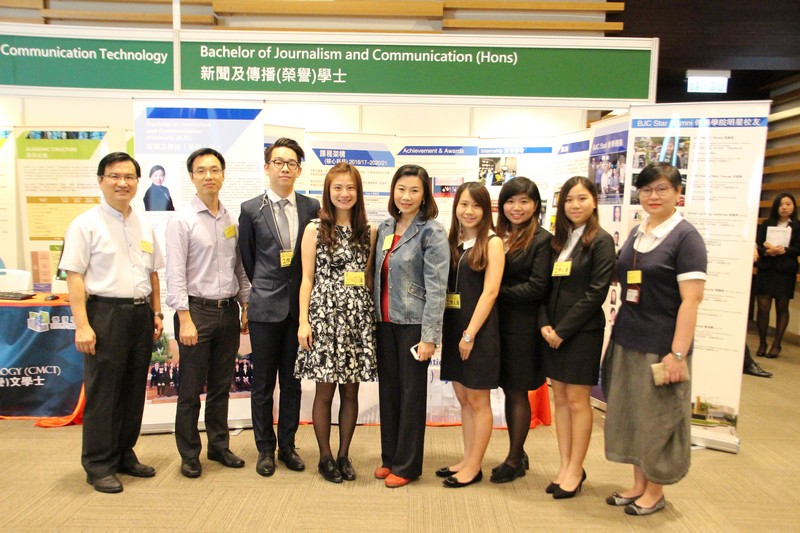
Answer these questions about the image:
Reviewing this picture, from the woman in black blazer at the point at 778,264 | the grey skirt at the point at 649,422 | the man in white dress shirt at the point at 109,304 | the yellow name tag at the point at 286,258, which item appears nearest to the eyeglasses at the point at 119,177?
the man in white dress shirt at the point at 109,304

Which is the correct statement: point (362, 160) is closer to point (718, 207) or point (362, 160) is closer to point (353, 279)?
point (353, 279)

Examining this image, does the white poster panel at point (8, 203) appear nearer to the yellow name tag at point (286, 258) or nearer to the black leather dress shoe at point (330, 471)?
the yellow name tag at point (286, 258)

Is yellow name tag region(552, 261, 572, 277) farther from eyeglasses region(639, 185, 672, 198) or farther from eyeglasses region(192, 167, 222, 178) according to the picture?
eyeglasses region(192, 167, 222, 178)

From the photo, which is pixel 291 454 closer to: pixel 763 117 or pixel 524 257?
pixel 524 257

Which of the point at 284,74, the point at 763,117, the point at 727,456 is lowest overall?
the point at 727,456

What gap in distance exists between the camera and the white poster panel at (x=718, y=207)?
10.4 ft

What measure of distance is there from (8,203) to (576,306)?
17.8ft

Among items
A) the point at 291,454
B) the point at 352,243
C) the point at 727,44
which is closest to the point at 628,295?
the point at 352,243

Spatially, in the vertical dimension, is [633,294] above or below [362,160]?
below

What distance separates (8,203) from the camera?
5.01m

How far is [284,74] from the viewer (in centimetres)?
330

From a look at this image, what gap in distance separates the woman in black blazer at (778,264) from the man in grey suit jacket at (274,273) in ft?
17.7

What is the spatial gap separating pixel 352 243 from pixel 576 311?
1148 mm

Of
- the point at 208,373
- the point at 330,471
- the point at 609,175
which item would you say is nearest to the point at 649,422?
the point at 330,471
